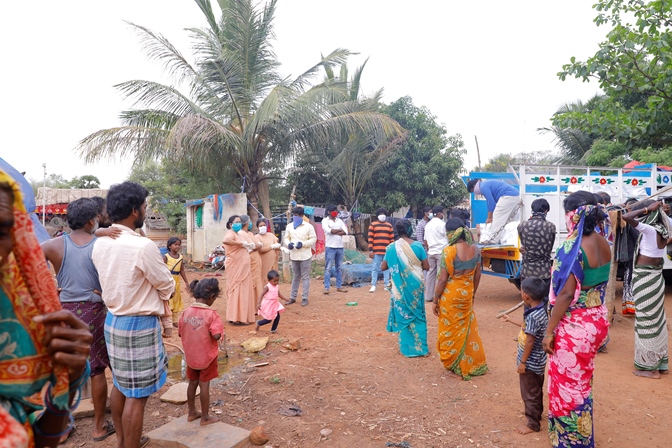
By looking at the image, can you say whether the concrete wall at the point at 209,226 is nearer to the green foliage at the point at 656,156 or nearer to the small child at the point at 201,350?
the small child at the point at 201,350

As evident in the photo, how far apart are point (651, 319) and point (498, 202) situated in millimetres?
3515

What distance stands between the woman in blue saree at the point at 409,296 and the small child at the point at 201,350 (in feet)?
7.68

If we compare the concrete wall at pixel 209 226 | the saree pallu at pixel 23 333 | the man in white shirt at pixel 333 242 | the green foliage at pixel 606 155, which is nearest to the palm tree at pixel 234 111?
the concrete wall at pixel 209 226

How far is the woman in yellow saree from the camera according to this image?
4461 mm

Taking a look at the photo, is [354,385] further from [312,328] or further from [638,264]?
[638,264]

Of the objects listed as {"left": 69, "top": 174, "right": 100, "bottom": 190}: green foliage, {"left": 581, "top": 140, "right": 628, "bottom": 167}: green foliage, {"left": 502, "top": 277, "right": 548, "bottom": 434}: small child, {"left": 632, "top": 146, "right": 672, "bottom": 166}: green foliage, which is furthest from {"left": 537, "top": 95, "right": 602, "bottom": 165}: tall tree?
{"left": 69, "top": 174, "right": 100, "bottom": 190}: green foliage

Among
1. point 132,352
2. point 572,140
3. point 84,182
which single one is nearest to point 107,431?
point 132,352

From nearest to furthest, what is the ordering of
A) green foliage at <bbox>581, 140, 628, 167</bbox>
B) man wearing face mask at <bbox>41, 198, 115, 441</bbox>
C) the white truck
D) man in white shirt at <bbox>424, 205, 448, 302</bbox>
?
man wearing face mask at <bbox>41, 198, 115, 441</bbox> < the white truck < man in white shirt at <bbox>424, 205, 448, 302</bbox> < green foliage at <bbox>581, 140, 628, 167</bbox>

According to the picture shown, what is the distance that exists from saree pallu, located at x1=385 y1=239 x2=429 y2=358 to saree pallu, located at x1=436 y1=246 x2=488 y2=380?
60cm

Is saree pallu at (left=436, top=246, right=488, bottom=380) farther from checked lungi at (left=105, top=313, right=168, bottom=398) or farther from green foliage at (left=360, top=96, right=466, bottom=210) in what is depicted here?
green foliage at (left=360, top=96, right=466, bottom=210)

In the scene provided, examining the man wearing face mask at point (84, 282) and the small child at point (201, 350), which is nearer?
the man wearing face mask at point (84, 282)

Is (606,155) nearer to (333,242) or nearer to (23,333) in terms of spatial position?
(333,242)

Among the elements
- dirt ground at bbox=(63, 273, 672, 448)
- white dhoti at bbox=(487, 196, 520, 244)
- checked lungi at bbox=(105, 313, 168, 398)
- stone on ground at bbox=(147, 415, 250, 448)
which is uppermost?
white dhoti at bbox=(487, 196, 520, 244)

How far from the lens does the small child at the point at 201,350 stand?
3.44 m
